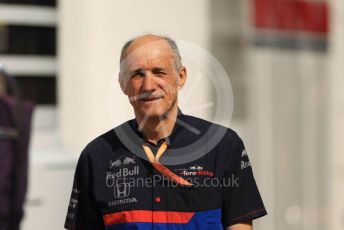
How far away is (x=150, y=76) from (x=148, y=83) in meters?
0.01

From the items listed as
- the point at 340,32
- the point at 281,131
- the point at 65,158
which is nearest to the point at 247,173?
the point at 65,158

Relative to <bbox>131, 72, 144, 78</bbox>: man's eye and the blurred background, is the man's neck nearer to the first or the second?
<bbox>131, 72, 144, 78</bbox>: man's eye

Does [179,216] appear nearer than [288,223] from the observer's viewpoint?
Yes

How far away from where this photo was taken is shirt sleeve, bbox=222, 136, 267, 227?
51.5 inches

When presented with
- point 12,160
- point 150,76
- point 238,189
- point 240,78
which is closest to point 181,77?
point 150,76

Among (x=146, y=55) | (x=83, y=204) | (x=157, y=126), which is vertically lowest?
(x=83, y=204)

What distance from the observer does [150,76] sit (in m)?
1.17

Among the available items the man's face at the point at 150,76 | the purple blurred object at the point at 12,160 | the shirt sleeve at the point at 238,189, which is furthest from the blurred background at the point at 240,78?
the man's face at the point at 150,76

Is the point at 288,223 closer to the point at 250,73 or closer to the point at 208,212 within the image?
the point at 250,73

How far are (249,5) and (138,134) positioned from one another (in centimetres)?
535

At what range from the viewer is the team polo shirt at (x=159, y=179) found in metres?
1.23

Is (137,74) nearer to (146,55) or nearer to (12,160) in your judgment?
(146,55)

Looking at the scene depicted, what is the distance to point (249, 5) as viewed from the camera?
6.48m

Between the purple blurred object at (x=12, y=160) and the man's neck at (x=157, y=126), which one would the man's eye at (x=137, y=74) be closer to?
the man's neck at (x=157, y=126)
